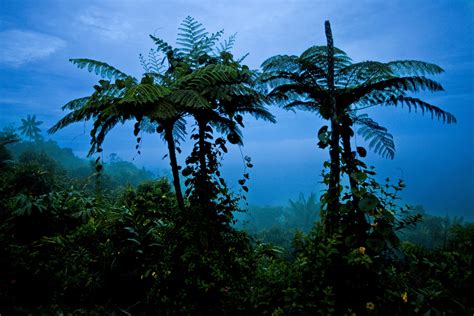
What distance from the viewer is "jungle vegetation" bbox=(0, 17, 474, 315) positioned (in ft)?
7.58

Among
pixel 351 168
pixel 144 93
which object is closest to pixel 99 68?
pixel 144 93

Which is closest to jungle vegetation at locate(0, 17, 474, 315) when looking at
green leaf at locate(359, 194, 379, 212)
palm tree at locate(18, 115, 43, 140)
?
green leaf at locate(359, 194, 379, 212)

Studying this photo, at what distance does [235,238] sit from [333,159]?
1.67 metres

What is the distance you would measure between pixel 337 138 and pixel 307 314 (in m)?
1.67

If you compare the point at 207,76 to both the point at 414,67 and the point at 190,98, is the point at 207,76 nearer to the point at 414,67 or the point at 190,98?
the point at 190,98

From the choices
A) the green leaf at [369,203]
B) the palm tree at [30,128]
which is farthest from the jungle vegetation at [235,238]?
the palm tree at [30,128]

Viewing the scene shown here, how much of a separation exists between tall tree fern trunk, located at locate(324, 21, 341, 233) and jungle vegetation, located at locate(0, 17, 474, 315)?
13mm

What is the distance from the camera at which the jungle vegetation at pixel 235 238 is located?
231 cm

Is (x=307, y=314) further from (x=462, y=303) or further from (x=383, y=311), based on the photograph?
(x=462, y=303)

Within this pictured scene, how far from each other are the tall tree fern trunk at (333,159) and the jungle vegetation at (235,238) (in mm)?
13

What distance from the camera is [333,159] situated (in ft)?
8.77

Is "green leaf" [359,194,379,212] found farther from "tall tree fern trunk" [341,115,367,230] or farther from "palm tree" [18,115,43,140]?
"palm tree" [18,115,43,140]

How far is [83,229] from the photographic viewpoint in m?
3.89

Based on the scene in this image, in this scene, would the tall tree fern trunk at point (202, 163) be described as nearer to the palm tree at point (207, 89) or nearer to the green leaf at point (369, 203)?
the palm tree at point (207, 89)
